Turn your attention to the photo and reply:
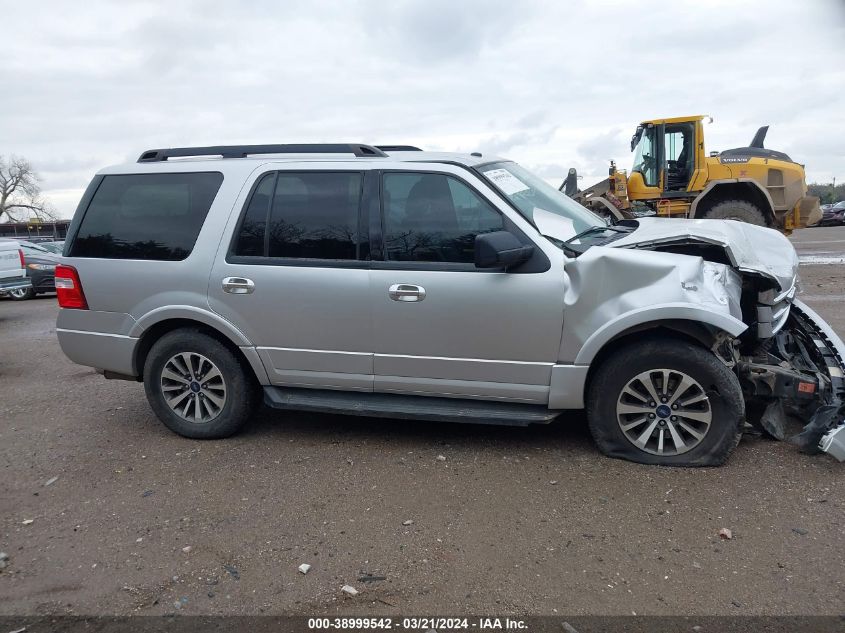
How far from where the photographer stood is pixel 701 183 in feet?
48.7

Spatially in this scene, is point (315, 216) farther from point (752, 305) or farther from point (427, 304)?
point (752, 305)

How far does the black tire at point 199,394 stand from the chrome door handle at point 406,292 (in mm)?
1302

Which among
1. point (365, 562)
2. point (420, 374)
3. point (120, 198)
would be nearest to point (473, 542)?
point (365, 562)

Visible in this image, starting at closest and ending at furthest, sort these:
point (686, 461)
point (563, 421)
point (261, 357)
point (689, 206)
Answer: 1. point (686, 461)
2. point (261, 357)
3. point (563, 421)
4. point (689, 206)

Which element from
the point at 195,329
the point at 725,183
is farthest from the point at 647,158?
the point at 195,329

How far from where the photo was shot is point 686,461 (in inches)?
161

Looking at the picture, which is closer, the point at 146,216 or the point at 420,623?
the point at 420,623

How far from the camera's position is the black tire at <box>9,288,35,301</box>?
1465cm

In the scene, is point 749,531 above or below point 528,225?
below

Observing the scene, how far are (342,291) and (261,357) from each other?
795 mm

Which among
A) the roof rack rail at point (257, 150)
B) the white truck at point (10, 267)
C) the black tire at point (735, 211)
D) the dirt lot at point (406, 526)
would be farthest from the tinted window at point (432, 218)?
the black tire at point (735, 211)

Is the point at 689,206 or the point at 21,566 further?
the point at 689,206

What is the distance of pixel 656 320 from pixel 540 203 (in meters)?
1.20

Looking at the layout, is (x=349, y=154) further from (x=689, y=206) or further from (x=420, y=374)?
(x=689, y=206)
